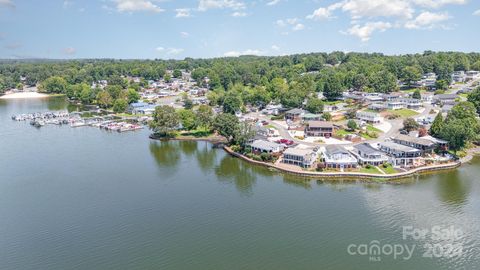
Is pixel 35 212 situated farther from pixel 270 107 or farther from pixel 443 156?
pixel 270 107

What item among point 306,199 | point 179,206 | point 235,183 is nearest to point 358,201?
point 306,199

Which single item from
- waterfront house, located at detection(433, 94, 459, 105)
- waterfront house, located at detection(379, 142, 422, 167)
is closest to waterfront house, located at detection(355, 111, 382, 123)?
waterfront house, located at detection(379, 142, 422, 167)

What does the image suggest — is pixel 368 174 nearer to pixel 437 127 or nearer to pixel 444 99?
pixel 437 127

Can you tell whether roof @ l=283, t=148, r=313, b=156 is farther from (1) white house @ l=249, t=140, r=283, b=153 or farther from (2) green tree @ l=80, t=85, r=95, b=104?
(2) green tree @ l=80, t=85, r=95, b=104

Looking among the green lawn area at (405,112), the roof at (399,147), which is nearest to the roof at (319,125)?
the roof at (399,147)

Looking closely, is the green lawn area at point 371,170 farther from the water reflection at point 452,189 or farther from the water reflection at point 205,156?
the water reflection at point 205,156

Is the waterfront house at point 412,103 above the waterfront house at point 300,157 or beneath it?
above

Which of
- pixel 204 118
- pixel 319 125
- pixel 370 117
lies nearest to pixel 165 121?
pixel 204 118
